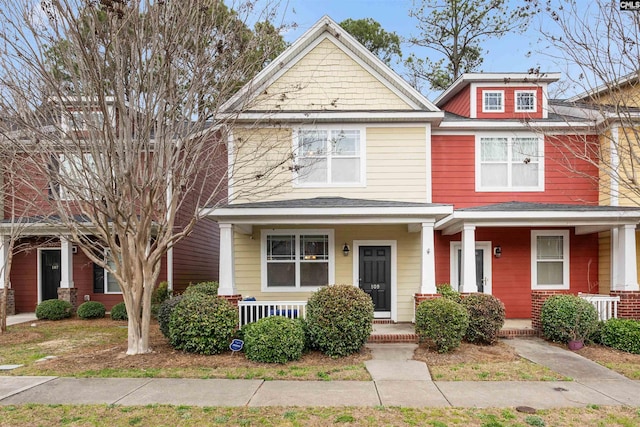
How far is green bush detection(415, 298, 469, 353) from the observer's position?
847cm

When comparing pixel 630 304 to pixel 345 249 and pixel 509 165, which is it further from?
pixel 345 249

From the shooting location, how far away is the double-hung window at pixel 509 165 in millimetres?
12031

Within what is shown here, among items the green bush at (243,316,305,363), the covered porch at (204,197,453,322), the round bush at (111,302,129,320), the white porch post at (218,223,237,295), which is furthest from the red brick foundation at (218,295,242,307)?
the round bush at (111,302,129,320)

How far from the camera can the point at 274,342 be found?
7934mm

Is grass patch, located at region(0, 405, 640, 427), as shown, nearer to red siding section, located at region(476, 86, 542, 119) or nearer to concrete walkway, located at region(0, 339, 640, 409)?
concrete walkway, located at region(0, 339, 640, 409)

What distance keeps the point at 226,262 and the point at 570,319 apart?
7.63 meters

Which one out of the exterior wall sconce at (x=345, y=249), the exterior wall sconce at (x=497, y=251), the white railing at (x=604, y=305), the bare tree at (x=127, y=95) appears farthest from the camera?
the exterior wall sconce at (x=497, y=251)

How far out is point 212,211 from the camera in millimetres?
9312

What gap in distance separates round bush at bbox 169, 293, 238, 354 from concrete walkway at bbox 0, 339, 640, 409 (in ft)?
5.11

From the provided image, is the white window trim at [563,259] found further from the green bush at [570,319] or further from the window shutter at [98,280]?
the window shutter at [98,280]

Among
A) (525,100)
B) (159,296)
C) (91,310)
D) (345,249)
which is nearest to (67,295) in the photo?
(91,310)

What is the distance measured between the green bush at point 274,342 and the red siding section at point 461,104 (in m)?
8.79

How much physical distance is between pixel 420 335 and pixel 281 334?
2943 mm

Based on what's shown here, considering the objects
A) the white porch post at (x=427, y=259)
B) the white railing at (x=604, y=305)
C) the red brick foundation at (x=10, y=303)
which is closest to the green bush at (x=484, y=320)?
the white porch post at (x=427, y=259)
